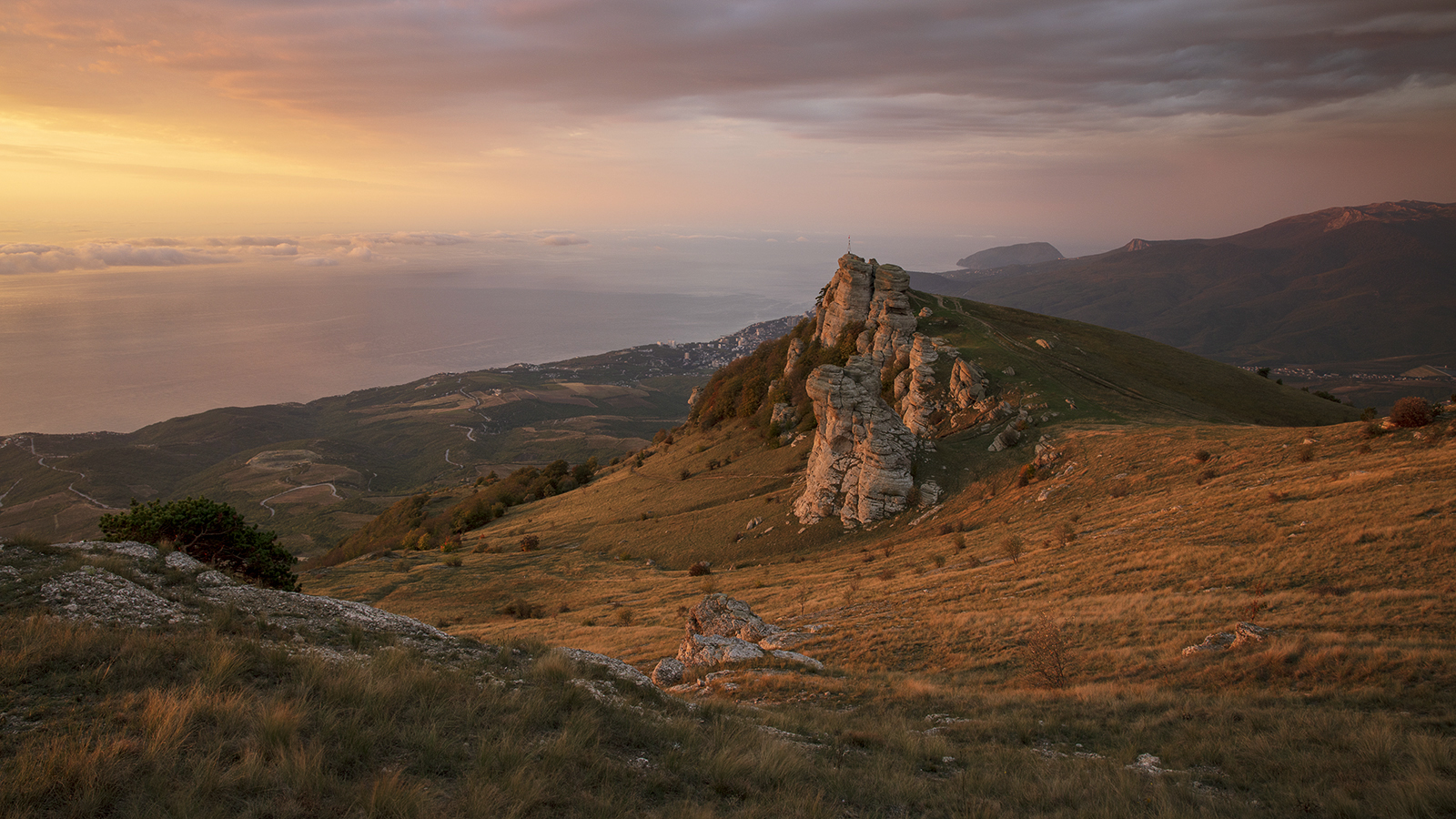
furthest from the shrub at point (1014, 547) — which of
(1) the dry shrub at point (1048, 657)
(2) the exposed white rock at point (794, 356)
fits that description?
(2) the exposed white rock at point (794, 356)

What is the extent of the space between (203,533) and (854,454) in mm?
28459

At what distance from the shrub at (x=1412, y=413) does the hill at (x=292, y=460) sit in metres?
107

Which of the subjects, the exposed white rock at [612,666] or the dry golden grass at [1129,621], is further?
the exposed white rock at [612,666]

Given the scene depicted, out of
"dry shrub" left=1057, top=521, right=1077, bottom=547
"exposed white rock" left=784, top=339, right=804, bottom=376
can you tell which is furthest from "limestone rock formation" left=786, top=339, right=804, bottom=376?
"dry shrub" left=1057, top=521, right=1077, bottom=547

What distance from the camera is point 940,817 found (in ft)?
20.5

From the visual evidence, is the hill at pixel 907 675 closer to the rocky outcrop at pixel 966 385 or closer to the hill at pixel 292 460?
the rocky outcrop at pixel 966 385

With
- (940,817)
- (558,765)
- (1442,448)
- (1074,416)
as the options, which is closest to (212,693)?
(558,765)

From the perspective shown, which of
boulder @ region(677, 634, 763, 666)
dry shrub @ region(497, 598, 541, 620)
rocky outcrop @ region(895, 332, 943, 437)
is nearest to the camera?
boulder @ region(677, 634, 763, 666)

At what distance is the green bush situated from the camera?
16859 mm

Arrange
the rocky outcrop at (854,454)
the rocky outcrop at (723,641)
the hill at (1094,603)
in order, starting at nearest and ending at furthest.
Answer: the hill at (1094,603), the rocky outcrop at (723,641), the rocky outcrop at (854,454)

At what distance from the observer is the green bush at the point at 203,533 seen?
664 inches

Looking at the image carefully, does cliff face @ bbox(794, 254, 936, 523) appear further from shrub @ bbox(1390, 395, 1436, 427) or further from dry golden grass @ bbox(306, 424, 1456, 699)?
shrub @ bbox(1390, 395, 1436, 427)

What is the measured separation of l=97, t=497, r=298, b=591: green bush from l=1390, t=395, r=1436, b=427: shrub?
36625mm

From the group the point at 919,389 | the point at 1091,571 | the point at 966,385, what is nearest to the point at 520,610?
the point at 1091,571
